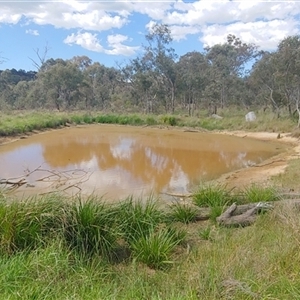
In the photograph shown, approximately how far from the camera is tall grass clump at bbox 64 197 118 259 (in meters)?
3.89

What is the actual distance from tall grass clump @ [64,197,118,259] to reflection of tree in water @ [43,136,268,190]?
4.32 metres

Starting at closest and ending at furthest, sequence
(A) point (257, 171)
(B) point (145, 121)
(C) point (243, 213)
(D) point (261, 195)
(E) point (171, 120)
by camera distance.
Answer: (C) point (243, 213) → (D) point (261, 195) → (A) point (257, 171) → (E) point (171, 120) → (B) point (145, 121)

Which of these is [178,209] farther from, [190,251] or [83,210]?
[83,210]

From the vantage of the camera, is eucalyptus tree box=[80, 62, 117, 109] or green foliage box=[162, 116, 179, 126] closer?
green foliage box=[162, 116, 179, 126]

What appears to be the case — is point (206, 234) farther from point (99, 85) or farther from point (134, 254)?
point (99, 85)

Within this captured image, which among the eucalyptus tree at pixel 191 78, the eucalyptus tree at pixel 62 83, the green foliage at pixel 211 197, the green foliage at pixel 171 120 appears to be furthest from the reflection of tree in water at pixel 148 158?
the eucalyptus tree at pixel 62 83

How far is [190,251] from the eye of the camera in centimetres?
412

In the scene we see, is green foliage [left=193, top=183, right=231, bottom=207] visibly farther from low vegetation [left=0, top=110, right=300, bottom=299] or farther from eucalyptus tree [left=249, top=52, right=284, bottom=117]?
eucalyptus tree [left=249, top=52, right=284, bottom=117]

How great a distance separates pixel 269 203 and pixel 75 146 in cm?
1167

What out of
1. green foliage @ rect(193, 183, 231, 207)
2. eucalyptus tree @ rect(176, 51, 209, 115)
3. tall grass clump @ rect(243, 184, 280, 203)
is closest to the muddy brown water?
green foliage @ rect(193, 183, 231, 207)

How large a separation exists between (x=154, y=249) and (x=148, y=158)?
9306 millimetres

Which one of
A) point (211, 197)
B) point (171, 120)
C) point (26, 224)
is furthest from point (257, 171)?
point (171, 120)

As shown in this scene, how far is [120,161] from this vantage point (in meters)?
12.3

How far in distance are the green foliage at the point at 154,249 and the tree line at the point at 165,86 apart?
2110 cm
